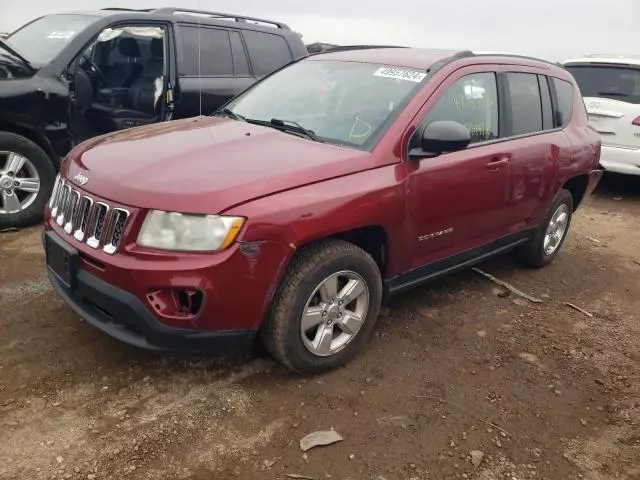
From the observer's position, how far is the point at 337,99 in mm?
3617

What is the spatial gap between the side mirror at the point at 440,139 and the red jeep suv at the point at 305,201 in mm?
11

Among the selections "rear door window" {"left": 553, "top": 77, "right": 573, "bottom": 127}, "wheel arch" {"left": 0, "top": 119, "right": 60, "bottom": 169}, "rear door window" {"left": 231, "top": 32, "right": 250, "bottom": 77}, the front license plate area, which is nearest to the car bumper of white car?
"rear door window" {"left": 553, "top": 77, "right": 573, "bottom": 127}

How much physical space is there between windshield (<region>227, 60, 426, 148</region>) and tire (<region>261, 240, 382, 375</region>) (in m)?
0.67

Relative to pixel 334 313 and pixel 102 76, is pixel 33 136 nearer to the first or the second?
pixel 102 76

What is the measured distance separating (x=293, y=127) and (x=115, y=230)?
1280 millimetres

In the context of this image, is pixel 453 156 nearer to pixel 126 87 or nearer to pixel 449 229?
pixel 449 229

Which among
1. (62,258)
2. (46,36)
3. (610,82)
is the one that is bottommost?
(62,258)

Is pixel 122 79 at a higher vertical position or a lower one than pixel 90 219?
higher

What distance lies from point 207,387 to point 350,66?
225cm

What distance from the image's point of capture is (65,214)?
3.02m

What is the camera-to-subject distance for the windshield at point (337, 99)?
11.0 feet

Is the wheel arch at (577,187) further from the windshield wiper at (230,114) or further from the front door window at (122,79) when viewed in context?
the front door window at (122,79)

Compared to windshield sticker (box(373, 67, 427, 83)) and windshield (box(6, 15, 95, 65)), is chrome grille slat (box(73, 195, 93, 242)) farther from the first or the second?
windshield (box(6, 15, 95, 65))

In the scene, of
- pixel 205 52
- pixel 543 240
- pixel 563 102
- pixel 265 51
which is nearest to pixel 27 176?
pixel 205 52
